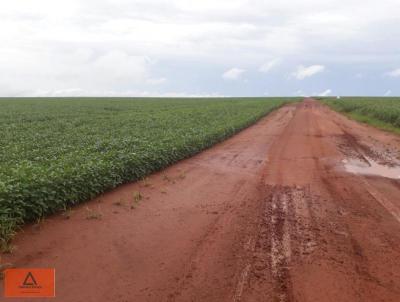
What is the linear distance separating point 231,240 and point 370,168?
25.0ft

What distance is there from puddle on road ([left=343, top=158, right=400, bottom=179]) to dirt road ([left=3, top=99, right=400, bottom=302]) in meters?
0.21

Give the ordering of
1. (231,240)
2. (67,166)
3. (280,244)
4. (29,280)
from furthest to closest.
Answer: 1. (67,166)
2. (231,240)
3. (280,244)
4. (29,280)

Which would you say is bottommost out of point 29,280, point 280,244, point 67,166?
point 29,280

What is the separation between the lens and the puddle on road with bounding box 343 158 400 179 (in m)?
12.4

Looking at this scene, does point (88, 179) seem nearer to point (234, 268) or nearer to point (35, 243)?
point (35, 243)

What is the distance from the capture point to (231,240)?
23.3 ft

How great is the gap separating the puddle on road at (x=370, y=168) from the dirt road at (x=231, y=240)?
0.69 ft

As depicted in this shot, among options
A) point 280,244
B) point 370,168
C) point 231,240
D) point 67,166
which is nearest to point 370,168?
point 370,168

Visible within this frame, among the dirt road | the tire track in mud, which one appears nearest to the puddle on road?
the dirt road

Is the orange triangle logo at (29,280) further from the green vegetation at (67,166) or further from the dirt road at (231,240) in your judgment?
the green vegetation at (67,166)

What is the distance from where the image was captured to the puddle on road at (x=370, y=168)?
488 inches

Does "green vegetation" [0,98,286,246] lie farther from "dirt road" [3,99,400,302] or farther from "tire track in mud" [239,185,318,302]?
"tire track in mud" [239,185,318,302]

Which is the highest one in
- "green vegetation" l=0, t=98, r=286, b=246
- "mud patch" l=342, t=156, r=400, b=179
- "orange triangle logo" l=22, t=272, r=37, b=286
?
"green vegetation" l=0, t=98, r=286, b=246

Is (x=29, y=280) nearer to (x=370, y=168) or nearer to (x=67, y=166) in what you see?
(x=67, y=166)
